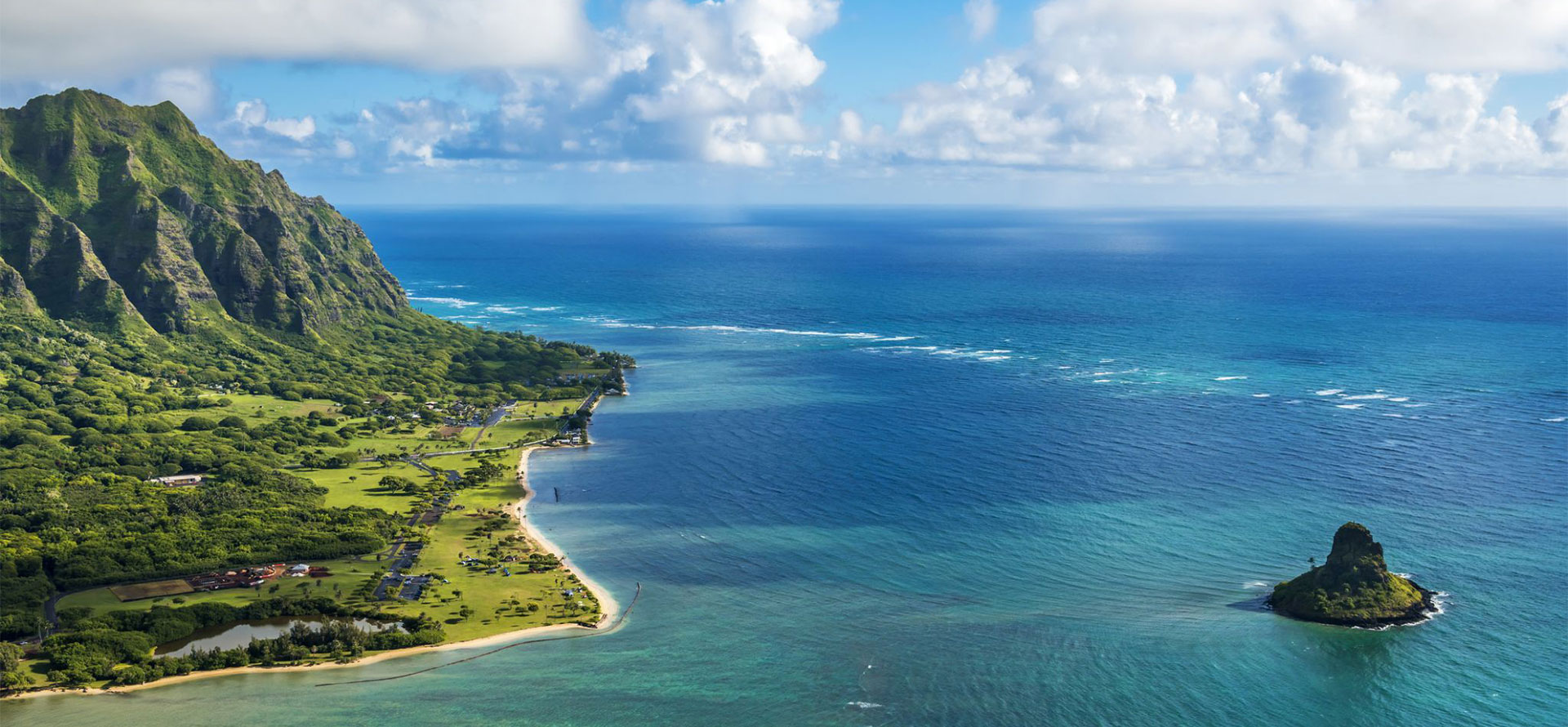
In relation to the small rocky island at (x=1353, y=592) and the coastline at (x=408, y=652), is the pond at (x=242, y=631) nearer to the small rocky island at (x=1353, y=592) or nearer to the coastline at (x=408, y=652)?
the coastline at (x=408, y=652)

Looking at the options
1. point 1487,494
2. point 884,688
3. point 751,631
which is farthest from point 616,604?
point 1487,494

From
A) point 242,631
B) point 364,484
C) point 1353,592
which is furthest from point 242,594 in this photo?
point 1353,592

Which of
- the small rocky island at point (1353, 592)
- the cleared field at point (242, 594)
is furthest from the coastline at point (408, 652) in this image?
the small rocky island at point (1353, 592)

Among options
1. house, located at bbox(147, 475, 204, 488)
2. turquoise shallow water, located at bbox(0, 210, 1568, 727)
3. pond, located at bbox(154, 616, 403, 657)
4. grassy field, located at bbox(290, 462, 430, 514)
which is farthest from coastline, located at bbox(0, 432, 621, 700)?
house, located at bbox(147, 475, 204, 488)

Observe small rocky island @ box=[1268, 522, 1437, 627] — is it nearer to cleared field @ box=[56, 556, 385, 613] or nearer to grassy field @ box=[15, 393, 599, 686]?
grassy field @ box=[15, 393, 599, 686]

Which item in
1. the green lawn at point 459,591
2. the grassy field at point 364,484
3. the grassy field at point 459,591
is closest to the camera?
the grassy field at point 459,591

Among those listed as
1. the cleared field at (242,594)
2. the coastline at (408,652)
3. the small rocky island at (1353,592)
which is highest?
the small rocky island at (1353,592)
